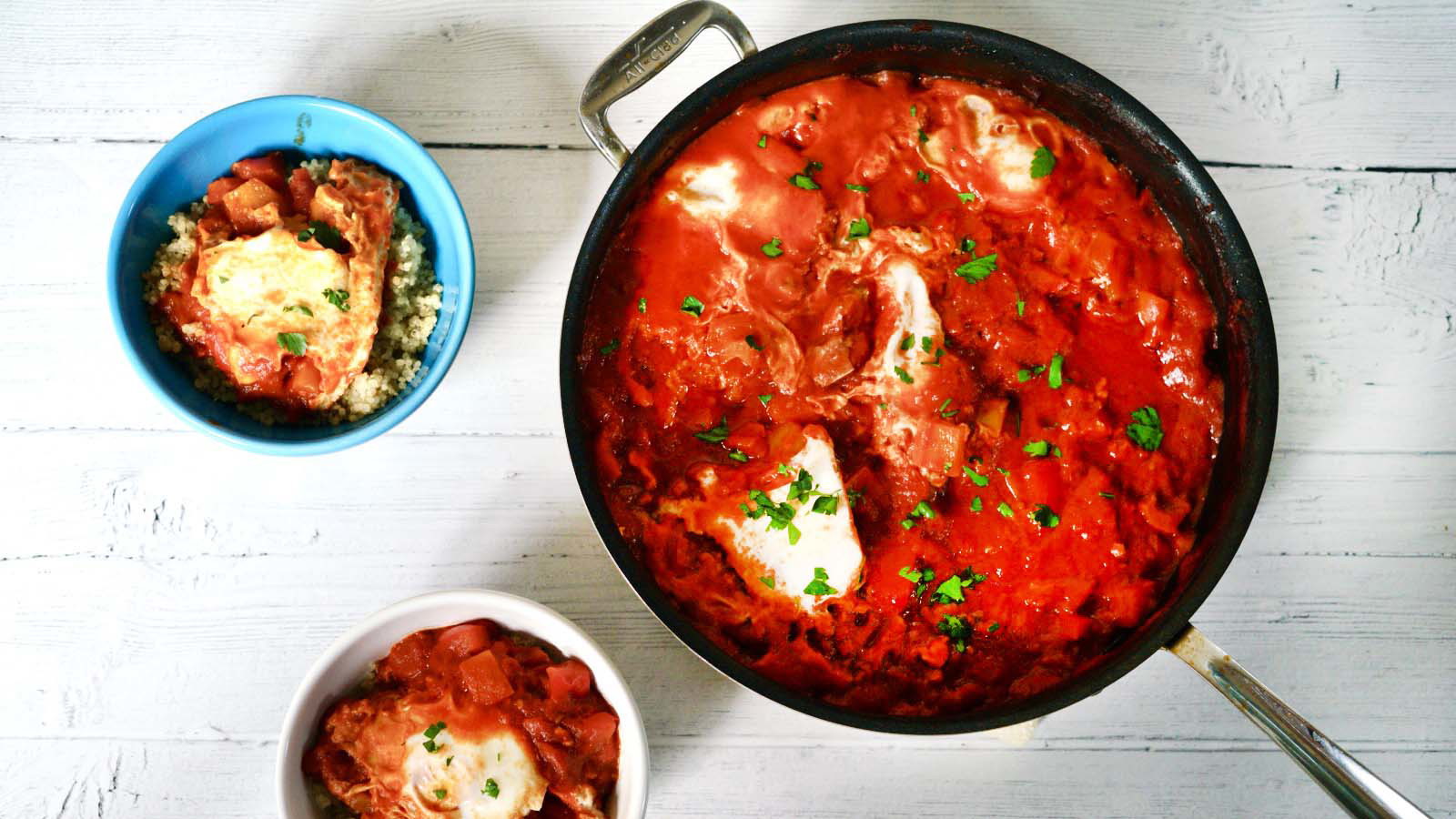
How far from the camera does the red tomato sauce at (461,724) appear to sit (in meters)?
2.32

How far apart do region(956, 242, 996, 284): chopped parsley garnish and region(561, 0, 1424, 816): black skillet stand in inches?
18.2

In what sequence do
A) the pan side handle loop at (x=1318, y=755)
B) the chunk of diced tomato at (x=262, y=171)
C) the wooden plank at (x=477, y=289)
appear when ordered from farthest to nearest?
the wooden plank at (x=477, y=289)
the chunk of diced tomato at (x=262, y=171)
the pan side handle loop at (x=1318, y=755)

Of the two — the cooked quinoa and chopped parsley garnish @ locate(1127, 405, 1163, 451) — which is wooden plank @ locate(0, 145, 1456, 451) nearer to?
the cooked quinoa

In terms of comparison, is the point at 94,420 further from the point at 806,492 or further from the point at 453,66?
the point at 806,492

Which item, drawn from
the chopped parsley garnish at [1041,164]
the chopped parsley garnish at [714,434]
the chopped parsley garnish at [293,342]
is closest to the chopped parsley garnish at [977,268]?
the chopped parsley garnish at [1041,164]

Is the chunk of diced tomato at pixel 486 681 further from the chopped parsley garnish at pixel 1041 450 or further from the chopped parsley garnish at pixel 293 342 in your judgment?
the chopped parsley garnish at pixel 1041 450

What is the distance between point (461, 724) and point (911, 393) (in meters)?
1.32

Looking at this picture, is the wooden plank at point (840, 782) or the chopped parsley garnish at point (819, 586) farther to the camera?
the wooden plank at point (840, 782)

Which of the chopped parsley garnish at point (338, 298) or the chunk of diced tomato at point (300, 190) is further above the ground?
the chunk of diced tomato at point (300, 190)

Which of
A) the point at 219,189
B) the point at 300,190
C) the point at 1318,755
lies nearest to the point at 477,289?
the point at 300,190

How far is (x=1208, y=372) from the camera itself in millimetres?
2432

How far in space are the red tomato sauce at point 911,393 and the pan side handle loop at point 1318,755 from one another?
29 centimetres

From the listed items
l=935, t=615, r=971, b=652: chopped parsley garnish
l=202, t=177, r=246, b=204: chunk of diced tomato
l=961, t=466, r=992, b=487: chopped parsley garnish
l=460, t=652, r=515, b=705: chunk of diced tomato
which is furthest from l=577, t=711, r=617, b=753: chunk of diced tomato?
l=202, t=177, r=246, b=204: chunk of diced tomato

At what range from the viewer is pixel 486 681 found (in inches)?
92.4
